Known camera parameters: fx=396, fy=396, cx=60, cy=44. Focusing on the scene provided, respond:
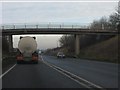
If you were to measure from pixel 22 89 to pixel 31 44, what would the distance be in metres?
36.9

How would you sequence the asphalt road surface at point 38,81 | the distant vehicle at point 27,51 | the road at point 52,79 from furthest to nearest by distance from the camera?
the distant vehicle at point 27,51 → the road at point 52,79 → the asphalt road surface at point 38,81

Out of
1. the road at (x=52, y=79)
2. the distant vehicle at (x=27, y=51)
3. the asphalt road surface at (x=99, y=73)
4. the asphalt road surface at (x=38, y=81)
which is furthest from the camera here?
the distant vehicle at (x=27, y=51)

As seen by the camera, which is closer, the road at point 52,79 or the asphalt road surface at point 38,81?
the asphalt road surface at point 38,81

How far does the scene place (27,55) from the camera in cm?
5191

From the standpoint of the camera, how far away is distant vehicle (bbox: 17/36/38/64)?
170 feet

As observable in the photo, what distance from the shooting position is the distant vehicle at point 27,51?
5175cm

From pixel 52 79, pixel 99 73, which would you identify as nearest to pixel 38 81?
pixel 52 79

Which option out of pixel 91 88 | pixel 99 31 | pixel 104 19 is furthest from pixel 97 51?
pixel 91 88

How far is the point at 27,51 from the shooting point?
172ft

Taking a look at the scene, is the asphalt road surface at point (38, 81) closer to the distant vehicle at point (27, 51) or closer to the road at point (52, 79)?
the road at point (52, 79)

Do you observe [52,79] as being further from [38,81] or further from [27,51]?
[27,51]

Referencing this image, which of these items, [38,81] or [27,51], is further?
[27,51]

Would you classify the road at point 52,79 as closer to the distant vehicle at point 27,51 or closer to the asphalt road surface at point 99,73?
the asphalt road surface at point 99,73

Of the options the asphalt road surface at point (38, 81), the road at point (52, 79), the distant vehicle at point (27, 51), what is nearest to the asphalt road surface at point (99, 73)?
the road at point (52, 79)
